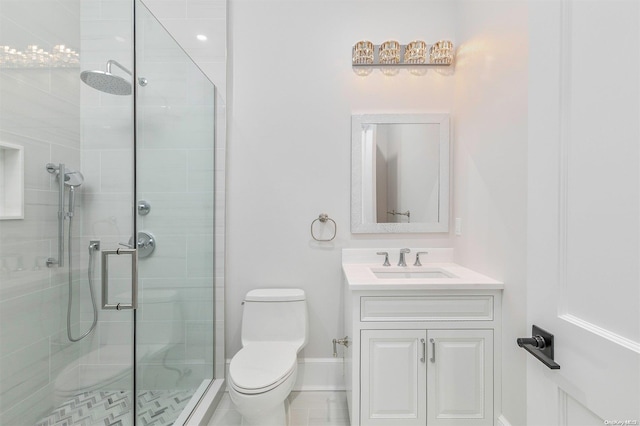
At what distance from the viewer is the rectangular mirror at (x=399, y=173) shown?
2107 millimetres

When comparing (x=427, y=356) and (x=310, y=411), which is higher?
(x=427, y=356)

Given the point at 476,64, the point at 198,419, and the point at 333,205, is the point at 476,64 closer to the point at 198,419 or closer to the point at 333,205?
the point at 333,205

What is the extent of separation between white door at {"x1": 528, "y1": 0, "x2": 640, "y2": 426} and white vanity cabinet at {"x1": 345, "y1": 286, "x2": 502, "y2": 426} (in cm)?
77

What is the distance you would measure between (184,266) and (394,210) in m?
1.35

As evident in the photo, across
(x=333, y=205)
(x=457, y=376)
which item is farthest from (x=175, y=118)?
(x=457, y=376)

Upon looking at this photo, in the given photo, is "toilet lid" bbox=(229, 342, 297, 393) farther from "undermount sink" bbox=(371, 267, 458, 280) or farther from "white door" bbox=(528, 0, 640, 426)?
"white door" bbox=(528, 0, 640, 426)

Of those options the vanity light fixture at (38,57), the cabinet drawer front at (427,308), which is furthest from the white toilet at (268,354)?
the vanity light fixture at (38,57)

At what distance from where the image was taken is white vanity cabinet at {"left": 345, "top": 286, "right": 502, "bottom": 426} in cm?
152

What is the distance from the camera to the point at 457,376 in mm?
1533

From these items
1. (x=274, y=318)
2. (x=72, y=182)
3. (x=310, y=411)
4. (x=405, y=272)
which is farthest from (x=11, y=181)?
(x=405, y=272)

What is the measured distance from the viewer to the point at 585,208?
60 cm

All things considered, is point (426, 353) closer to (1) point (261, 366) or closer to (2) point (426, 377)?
(2) point (426, 377)

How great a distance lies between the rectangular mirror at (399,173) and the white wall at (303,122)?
8 cm

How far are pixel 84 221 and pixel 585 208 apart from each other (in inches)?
61.7
